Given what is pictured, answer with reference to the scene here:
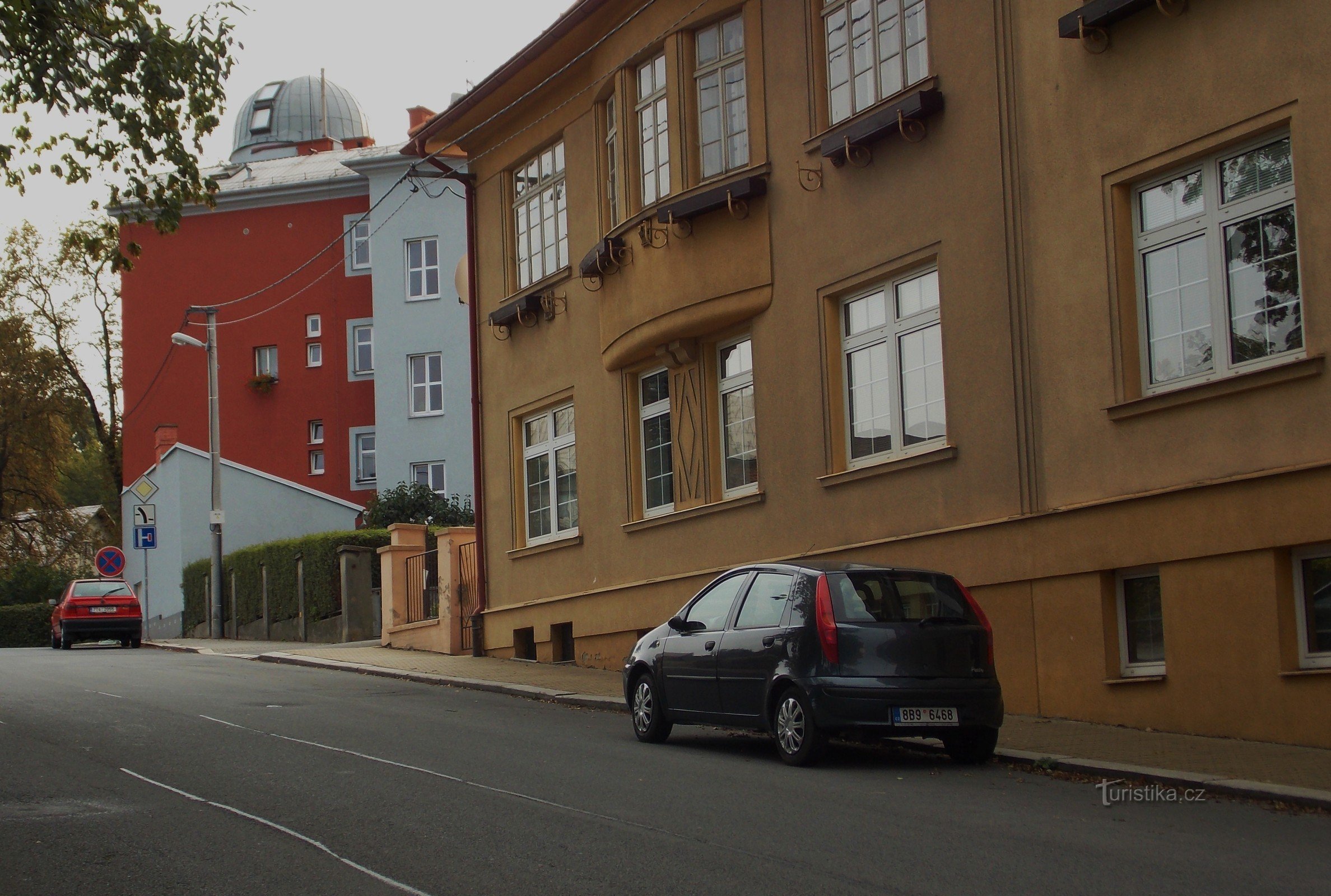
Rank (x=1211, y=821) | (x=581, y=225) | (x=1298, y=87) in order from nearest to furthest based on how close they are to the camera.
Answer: (x=1211, y=821) < (x=1298, y=87) < (x=581, y=225)

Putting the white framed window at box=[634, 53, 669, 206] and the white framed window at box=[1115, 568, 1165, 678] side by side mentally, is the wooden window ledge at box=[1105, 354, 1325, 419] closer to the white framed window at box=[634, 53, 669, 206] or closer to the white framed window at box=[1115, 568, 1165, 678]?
the white framed window at box=[1115, 568, 1165, 678]

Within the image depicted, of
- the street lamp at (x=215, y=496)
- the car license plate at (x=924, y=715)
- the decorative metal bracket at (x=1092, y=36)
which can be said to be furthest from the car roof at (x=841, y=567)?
the street lamp at (x=215, y=496)

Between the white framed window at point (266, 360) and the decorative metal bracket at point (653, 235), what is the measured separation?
3734cm

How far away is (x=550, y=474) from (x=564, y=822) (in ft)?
45.5

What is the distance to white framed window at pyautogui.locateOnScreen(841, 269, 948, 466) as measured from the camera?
14.9 meters

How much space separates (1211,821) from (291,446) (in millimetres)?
46989

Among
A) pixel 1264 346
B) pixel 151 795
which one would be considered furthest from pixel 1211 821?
pixel 151 795

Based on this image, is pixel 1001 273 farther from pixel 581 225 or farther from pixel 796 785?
pixel 581 225

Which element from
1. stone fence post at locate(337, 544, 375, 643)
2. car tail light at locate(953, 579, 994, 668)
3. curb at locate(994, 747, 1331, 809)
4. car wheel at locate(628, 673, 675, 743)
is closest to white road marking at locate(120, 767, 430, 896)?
car wheel at locate(628, 673, 675, 743)

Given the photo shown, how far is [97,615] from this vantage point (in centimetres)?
3212

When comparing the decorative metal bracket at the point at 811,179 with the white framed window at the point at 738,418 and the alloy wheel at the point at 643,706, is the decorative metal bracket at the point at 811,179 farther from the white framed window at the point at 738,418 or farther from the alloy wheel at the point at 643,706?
the alloy wheel at the point at 643,706

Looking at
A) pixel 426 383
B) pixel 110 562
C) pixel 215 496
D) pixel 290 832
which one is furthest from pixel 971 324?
pixel 426 383

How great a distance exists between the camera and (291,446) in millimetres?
52781

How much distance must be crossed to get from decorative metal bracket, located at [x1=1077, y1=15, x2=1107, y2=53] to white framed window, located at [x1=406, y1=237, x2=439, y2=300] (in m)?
36.2
